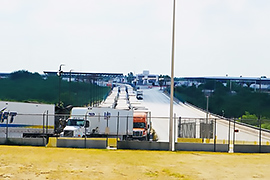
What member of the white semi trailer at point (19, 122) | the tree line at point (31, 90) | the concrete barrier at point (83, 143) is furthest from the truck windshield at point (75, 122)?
the tree line at point (31, 90)

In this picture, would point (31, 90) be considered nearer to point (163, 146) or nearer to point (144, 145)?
point (144, 145)

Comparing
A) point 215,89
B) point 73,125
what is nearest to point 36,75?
point 215,89

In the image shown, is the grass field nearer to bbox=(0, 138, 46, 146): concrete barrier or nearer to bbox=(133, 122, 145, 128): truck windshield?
bbox=(0, 138, 46, 146): concrete barrier

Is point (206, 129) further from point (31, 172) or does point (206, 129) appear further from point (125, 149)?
point (31, 172)

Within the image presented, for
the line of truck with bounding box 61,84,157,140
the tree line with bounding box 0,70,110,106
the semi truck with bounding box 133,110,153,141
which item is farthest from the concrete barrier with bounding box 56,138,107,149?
the tree line with bounding box 0,70,110,106

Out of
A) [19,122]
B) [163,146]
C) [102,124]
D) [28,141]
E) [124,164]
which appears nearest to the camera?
[124,164]

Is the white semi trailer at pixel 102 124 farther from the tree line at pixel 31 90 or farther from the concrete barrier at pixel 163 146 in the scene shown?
the tree line at pixel 31 90

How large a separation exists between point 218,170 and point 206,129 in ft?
47.1

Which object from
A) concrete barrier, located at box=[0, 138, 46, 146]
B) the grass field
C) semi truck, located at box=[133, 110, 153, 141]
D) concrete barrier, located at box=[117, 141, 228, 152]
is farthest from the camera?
semi truck, located at box=[133, 110, 153, 141]

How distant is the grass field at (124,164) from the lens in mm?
17908

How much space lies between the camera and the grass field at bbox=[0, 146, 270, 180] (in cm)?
1791

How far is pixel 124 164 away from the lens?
66.8ft

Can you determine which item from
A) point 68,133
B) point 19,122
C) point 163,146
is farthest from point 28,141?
point 19,122

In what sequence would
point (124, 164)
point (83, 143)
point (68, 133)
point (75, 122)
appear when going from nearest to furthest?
point (124, 164)
point (83, 143)
point (68, 133)
point (75, 122)
